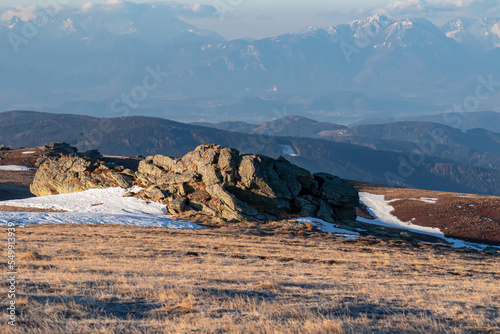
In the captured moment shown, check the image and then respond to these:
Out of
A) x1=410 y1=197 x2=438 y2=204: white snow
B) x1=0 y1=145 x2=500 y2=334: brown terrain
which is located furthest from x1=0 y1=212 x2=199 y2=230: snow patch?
x1=410 y1=197 x2=438 y2=204: white snow

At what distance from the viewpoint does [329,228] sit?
158ft

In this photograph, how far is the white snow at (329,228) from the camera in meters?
45.3

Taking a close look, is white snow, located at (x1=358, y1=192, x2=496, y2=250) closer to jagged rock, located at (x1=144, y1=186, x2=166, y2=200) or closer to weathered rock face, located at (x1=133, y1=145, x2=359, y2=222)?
weathered rock face, located at (x1=133, y1=145, x2=359, y2=222)

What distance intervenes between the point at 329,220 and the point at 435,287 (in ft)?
101

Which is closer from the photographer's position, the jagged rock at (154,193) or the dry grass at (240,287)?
the dry grass at (240,287)

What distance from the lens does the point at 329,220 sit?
5312 cm

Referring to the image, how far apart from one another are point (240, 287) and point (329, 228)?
30122mm

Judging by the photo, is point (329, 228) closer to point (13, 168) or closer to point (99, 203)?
point (99, 203)

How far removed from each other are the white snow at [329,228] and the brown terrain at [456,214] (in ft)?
118

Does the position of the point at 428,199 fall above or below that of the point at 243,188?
below

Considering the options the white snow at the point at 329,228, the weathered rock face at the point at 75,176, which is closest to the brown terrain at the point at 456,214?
the white snow at the point at 329,228

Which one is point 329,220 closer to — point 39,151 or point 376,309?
point 376,309

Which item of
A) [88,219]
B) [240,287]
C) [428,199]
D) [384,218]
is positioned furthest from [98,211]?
[428,199]

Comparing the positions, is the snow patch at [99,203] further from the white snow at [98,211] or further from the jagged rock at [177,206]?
the jagged rock at [177,206]
